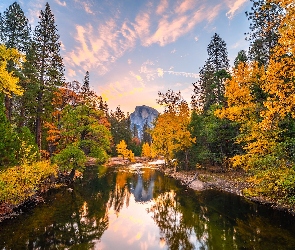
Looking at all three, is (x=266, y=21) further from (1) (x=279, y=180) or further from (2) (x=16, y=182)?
(2) (x=16, y=182)

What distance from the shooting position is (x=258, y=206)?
17.2 metres

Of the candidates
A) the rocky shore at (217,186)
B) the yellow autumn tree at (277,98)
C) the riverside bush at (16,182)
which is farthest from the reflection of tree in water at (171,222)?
the riverside bush at (16,182)

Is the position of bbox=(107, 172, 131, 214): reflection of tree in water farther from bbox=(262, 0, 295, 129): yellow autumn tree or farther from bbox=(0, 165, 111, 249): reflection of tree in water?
bbox=(262, 0, 295, 129): yellow autumn tree

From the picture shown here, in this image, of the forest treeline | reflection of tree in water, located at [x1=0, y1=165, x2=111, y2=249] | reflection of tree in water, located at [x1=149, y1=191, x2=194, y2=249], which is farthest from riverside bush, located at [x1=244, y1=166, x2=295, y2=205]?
reflection of tree in water, located at [x1=0, y1=165, x2=111, y2=249]

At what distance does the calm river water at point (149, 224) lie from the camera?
11.3m

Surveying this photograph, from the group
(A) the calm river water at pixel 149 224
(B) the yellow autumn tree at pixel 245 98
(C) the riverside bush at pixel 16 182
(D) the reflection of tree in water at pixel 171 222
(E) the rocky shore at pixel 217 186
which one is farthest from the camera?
(B) the yellow autumn tree at pixel 245 98

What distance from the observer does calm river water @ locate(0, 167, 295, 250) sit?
37.2ft

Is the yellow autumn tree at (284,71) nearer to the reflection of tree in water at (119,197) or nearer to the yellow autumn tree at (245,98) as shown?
the yellow autumn tree at (245,98)

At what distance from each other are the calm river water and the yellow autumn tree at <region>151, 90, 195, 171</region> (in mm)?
13733

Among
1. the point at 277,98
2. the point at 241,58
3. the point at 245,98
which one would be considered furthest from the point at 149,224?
the point at 241,58

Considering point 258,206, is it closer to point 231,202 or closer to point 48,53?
point 231,202

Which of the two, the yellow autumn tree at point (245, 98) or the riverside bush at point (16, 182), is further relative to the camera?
the yellow autumn tree at point (245, 98)

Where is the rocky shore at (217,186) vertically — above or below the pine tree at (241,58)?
below

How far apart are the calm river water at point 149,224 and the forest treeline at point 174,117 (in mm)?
2243
